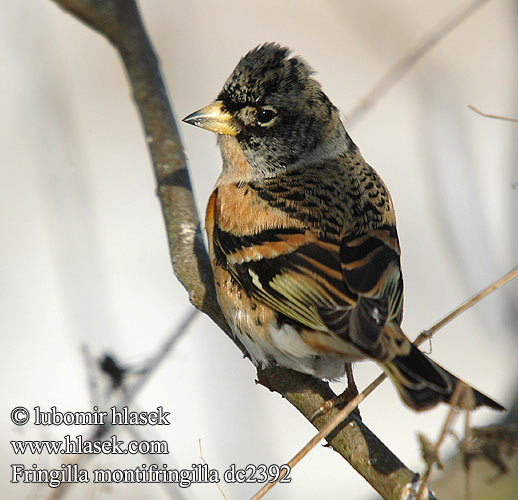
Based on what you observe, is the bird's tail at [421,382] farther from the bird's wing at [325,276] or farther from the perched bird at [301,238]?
the bird's wing at [325,276]

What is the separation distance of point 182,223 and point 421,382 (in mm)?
1398

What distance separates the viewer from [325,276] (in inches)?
95.7

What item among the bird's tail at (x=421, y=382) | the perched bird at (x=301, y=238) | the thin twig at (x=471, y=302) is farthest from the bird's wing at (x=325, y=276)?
the thin twig at (x=471, y=302)

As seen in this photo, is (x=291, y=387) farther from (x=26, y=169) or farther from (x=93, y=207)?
(x=26, y=169)

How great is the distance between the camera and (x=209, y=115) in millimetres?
3021

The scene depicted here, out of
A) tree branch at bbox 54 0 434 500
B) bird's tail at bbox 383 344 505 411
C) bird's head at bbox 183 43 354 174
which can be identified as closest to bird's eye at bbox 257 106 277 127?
bird's head at bbox 183 43 354 174

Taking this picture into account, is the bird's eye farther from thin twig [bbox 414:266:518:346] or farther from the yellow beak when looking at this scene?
thin twig [bbox 414:266:518:346]

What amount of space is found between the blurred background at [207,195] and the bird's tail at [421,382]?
99 cm

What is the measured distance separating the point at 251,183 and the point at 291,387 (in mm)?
829

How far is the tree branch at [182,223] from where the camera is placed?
215 centimetres

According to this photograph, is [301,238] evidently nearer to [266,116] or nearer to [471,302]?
[266,116]

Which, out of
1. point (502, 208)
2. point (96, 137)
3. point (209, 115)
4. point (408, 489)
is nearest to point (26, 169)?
point (96, 137)

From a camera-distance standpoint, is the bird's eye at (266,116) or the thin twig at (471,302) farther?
the bird's eye at (266,116)

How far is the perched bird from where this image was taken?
227 centimetres
